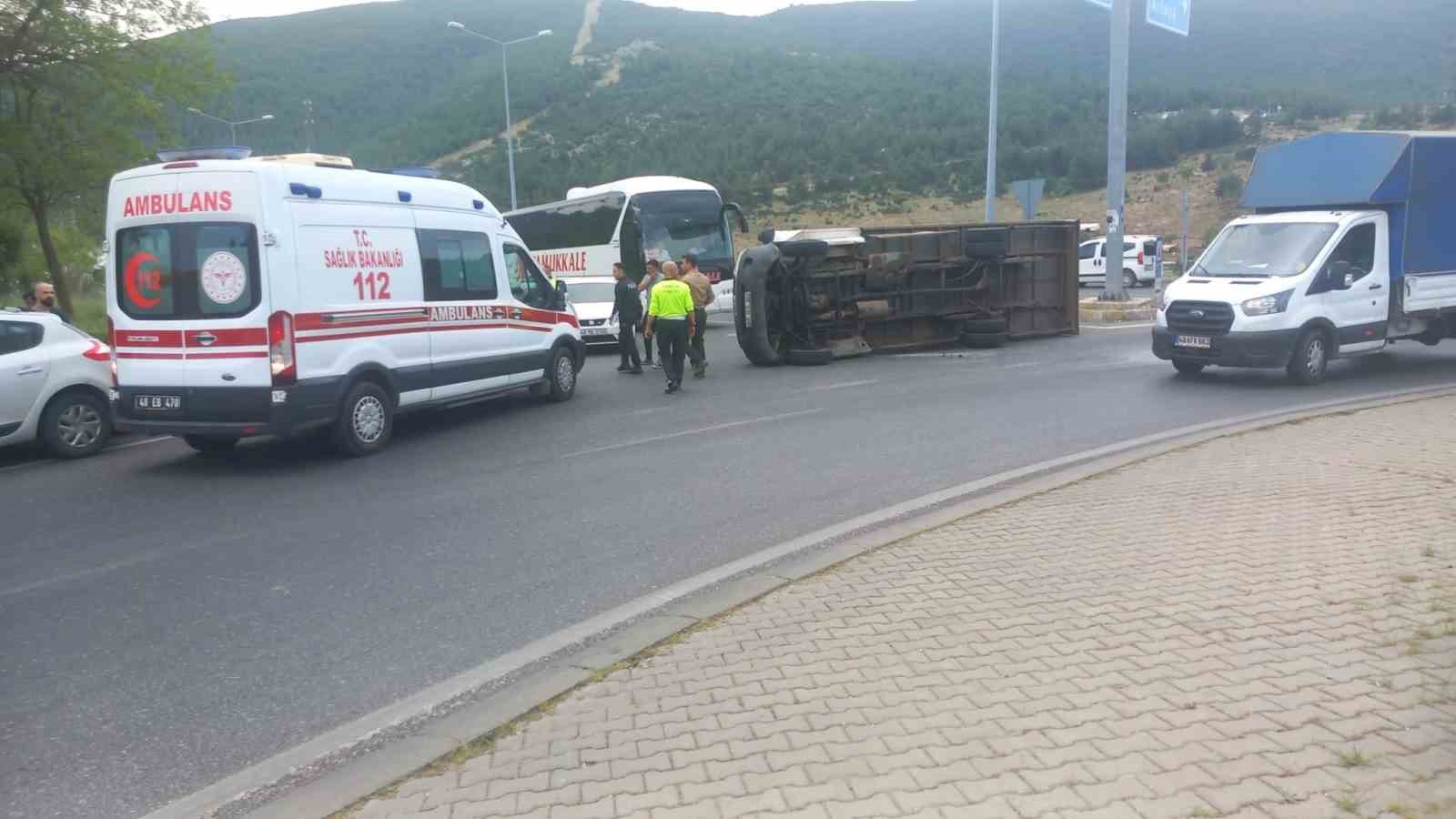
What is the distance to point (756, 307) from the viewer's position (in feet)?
56.1

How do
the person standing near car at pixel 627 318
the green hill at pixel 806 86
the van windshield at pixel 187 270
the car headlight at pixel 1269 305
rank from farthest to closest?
the green hill at pixel 806 86
the person standing near car at pixel 627 318
the car headlight at pixel 1269 305
the van windshield at pixel 187 270

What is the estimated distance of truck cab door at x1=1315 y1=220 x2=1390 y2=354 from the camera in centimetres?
1450

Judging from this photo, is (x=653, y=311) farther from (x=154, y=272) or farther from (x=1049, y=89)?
(x=1049, y=89)

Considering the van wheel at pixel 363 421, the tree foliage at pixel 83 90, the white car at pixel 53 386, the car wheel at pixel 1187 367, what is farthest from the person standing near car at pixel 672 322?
the tree foliage at pixel 83 90

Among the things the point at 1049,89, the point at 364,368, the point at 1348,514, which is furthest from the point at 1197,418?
the point at 1049,89

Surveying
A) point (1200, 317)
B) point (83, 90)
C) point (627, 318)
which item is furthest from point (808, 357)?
point (83, 90)

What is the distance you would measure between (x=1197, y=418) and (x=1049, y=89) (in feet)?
232

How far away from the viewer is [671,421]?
12.7 meters

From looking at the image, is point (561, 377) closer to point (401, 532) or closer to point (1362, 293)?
point (401, 532)

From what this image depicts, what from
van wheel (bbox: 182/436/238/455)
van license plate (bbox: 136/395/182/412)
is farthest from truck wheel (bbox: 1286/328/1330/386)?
van license plate (bbox: 136/395/182/412)

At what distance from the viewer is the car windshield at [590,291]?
21172 millimetres

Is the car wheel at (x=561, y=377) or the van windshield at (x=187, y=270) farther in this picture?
the car wheel at (x=561, y=377)

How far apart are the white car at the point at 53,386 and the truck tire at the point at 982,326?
42.0ft

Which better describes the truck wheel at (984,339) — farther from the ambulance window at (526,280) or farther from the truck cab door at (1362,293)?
the ambulance window at (526,280)
